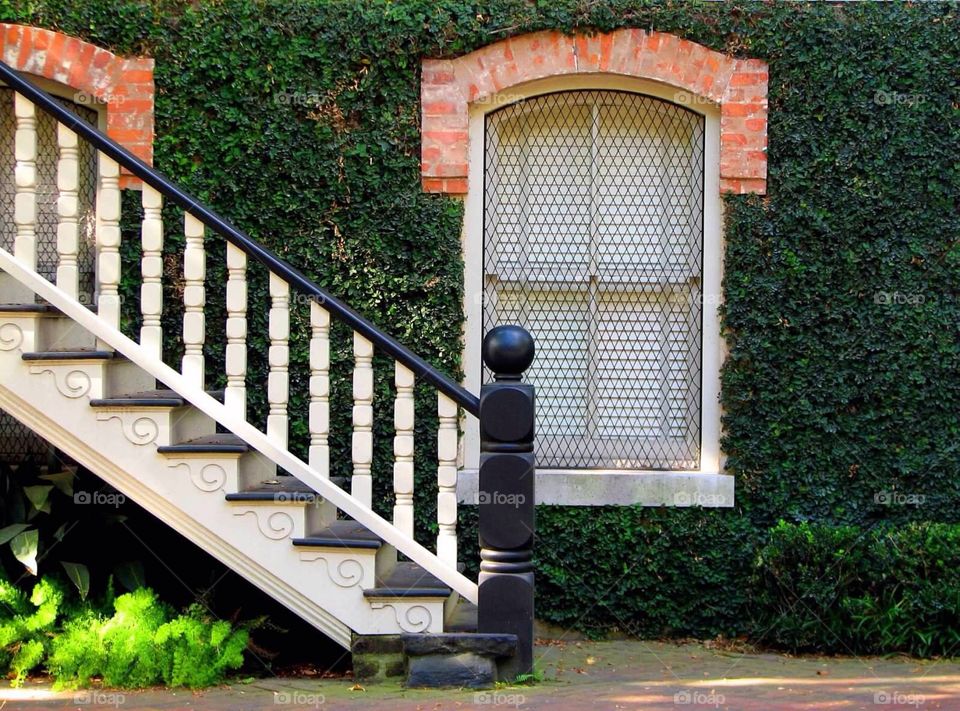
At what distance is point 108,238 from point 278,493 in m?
1.45

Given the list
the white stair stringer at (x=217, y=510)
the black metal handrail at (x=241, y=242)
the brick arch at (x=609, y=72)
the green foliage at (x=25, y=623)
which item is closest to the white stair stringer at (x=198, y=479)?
the white stair stringer at (x=217, y=510)

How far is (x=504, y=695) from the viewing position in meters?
5.18

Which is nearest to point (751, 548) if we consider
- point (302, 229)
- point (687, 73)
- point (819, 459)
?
point (819, 459)

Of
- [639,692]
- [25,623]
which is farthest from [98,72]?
[639,692]

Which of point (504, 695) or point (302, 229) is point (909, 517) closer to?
point (504, 695)

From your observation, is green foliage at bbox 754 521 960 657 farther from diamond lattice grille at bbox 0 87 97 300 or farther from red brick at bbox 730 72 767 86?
diamond lattice grille at bbox 0 87 97 300

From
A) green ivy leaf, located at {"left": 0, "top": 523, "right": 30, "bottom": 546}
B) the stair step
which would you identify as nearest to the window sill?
green ivy leaf, located at {"left": 0, "top": 523, "right": 30, "bottom": 546}

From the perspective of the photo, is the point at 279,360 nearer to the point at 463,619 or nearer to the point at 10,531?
the point at 463,619

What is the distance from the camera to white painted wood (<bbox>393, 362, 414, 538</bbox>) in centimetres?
548

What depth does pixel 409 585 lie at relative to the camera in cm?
548

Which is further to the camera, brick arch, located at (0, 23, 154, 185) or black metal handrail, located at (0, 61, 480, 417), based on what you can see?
brick arch, located at (0, 23, 154, 185)

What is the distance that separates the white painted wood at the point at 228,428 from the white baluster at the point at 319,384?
9 centimetres

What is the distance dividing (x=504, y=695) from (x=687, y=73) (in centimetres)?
364

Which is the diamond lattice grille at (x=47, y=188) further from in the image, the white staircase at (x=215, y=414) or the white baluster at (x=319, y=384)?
the white baluster at (x=319, y=384)
